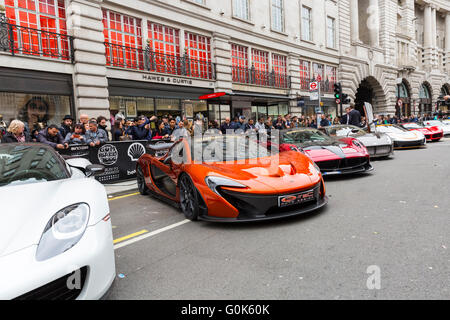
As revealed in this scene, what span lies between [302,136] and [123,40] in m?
9.83

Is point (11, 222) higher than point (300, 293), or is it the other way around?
point (11, 222)

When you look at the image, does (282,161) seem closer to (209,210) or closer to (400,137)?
(209,210)

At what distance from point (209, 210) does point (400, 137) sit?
452 inches

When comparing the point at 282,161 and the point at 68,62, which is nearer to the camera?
the point at 282,161

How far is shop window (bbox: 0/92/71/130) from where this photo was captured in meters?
10.7

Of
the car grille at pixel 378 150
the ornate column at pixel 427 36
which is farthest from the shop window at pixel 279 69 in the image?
the ornate column at pixel 427 36

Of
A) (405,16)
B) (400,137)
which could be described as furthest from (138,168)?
(405,16)

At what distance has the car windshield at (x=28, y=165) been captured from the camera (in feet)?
9.90

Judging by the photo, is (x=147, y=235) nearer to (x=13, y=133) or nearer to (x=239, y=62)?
(x=13, y=133)

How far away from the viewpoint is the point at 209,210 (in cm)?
409

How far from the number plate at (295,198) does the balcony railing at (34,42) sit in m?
11.0

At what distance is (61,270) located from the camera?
75.8 inches

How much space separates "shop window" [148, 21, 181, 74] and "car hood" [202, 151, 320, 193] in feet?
38.6

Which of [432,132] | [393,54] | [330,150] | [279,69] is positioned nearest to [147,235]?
[330,150]
